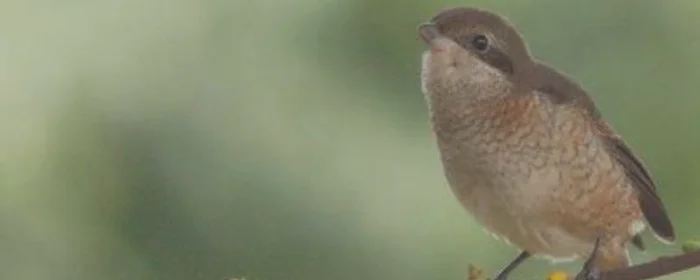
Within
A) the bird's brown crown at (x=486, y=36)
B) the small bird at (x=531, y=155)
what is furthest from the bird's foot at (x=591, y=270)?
the bird's brown crown at (x=486, y=36)

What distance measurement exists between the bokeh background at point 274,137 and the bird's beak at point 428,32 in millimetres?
562

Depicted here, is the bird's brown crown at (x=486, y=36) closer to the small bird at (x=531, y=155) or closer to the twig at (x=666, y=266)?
the small bird at (x=531, y=155)

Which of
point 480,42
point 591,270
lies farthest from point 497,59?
point 591,270

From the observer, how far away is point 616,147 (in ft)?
3.61

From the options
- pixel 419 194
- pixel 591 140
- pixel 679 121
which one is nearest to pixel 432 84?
pixel 591 140

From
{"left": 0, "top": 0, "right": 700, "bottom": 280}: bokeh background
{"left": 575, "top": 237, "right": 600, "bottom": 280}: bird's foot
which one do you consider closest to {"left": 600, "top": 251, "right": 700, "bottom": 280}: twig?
{"left": 575, "top": 237, "right": 600, "bottom": 280}: bird's foot

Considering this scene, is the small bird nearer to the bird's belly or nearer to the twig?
the bird's belly

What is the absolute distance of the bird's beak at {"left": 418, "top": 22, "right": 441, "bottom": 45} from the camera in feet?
3.11

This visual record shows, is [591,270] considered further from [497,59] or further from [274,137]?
[274,137]

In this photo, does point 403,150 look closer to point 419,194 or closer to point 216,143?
point 419,194

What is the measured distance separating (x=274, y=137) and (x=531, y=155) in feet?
1.76

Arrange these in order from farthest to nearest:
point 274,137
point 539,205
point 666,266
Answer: point 274,137, point 539,205, point 666,266

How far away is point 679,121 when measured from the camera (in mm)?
1598

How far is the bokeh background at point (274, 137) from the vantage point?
1.54 meters
